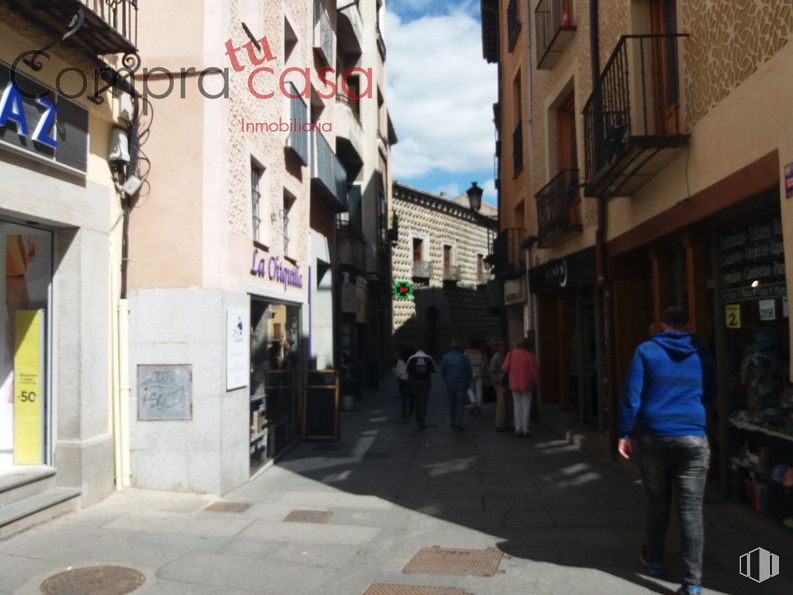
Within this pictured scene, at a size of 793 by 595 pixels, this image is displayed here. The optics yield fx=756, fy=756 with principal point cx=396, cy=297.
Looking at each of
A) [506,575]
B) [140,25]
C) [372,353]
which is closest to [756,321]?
[506,575]

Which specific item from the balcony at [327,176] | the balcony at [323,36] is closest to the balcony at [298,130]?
the balcony at [327,176]

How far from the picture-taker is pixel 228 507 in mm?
7840

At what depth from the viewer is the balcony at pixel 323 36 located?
1521cm

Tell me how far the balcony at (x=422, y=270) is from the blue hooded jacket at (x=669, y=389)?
2942cm

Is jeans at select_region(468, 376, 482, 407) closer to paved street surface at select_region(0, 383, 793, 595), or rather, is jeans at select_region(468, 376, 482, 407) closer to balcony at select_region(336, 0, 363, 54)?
paved street surface at select_region(0, 383, 793, 595)

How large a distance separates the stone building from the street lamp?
1053 centimetres

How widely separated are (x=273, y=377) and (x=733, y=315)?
251 inches

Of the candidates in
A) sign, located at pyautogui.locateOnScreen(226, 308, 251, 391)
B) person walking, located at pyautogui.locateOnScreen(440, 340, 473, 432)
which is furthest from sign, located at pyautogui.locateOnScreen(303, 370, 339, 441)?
sign, located at pyautogui.locateOnScreen(226, 308, 251, 391)

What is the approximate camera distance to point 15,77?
640 cm

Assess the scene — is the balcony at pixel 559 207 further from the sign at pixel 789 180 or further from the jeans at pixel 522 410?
the sign at pixel 789 180

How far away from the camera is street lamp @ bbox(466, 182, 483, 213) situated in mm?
20766

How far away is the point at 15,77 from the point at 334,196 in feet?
32.5

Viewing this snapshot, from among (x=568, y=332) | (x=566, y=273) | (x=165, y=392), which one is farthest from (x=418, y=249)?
(x=165, y=392)

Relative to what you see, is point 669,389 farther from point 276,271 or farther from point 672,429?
point 276,271
